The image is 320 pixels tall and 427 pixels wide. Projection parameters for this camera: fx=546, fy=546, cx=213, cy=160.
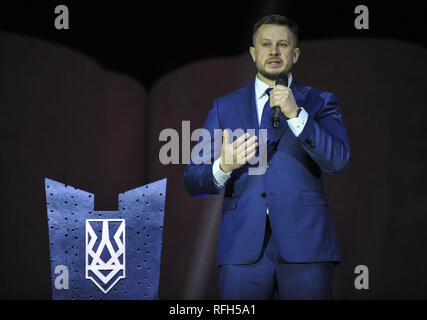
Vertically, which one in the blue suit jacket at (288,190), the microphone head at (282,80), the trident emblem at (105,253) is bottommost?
the trident emblem at (105,253)

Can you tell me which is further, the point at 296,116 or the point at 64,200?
the point at 64,200

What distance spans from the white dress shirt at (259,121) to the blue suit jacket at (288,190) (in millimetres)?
17

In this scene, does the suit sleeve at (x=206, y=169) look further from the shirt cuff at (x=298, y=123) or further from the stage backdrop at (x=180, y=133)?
the stage backdrop at (x=180, y=133)

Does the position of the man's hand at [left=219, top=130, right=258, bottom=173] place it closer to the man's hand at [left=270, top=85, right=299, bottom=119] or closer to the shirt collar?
the man's hand at [left=270, top=85, right=299, bottom=119]

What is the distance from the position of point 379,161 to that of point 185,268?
1.36 meters

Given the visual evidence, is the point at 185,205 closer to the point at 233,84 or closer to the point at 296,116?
the point at 233,84

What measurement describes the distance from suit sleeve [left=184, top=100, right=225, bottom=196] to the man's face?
264mm

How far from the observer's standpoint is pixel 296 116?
1.93m

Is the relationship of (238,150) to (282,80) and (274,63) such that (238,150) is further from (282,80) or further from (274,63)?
(274,63)

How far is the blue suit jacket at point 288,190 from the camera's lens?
6.42ft

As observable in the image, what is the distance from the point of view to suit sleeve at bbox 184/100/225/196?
205cm

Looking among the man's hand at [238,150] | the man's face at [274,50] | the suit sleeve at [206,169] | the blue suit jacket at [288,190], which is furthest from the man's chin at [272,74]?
the man's hand at [238,150]

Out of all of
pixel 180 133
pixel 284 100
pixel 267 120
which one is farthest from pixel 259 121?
pixel 180 133
